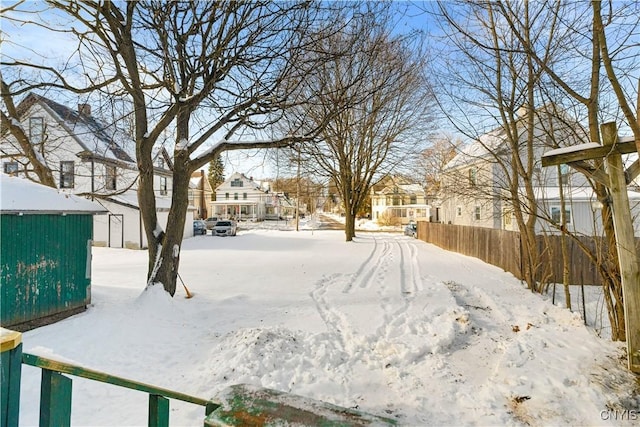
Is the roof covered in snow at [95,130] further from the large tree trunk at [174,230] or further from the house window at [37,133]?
the large tree trunk at [174,230]

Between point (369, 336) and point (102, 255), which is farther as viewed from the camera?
point (102, 255)

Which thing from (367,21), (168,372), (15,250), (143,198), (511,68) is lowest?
(168,372)

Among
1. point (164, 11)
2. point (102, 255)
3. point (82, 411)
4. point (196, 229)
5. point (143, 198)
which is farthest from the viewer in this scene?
point (196, 229)

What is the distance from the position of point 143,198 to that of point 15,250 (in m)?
2.28

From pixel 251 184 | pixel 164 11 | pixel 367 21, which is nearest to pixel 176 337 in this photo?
pixel 164 11

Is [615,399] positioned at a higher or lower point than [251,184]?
lower

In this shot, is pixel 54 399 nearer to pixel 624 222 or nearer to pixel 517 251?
pixel 624 222

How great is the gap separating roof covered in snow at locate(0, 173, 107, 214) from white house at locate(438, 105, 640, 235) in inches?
322

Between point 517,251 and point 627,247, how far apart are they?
7.03m

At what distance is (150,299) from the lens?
6.65 m

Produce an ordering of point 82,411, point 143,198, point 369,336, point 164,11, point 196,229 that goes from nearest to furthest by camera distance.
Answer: point 82,411 → point 369,336 → point 164,11 → point 143,198 → point 196,229

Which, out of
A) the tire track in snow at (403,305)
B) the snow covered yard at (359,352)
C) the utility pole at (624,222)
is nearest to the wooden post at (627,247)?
the utility pole at (624,222)

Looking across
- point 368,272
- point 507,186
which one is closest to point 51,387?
point 368,272

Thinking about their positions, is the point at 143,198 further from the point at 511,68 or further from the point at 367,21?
the point at 511,68
